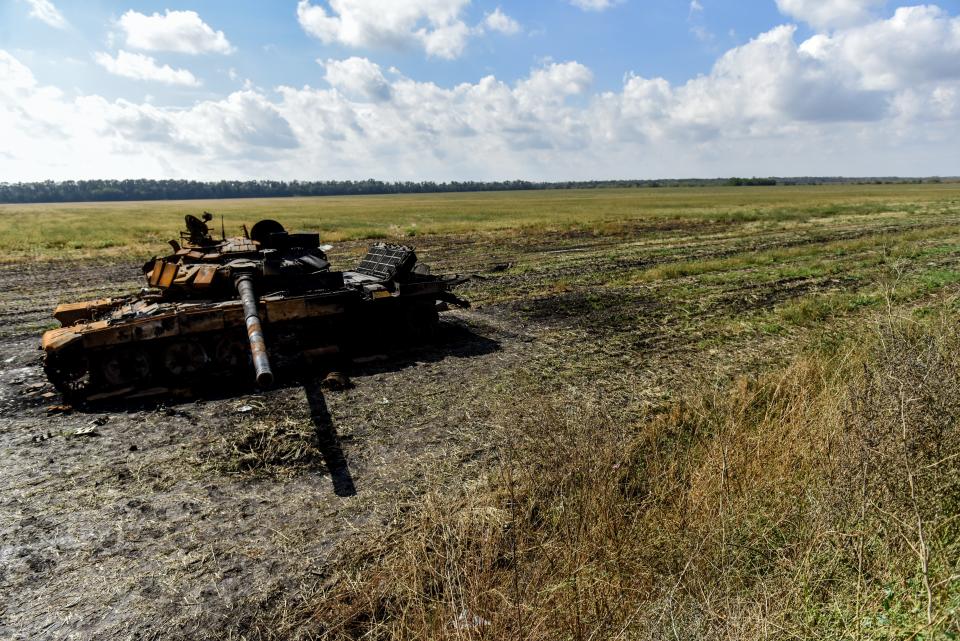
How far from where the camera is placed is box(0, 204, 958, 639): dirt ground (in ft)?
15.2

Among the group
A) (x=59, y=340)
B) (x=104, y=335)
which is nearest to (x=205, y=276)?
(x=104, y=335)

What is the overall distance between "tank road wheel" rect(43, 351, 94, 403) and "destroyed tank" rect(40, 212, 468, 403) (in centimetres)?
2

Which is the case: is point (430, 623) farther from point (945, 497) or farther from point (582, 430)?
point (945, 497)

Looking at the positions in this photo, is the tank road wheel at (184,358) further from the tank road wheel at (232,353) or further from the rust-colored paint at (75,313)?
the rust-colored paint at (75,313)

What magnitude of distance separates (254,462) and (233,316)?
3.42 meters

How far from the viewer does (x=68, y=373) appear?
8.84m

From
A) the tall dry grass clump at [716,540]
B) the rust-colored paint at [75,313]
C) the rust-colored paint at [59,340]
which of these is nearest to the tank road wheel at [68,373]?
the rust-colored paint at [59,340]

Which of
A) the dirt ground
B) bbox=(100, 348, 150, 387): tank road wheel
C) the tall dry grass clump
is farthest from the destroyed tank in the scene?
the tall dry grass clump

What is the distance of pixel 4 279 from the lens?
793 inches

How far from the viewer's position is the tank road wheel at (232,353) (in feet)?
31.7

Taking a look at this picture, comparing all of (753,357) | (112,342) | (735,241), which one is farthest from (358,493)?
(735,241)

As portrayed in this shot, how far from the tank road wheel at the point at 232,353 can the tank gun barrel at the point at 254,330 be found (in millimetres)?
672

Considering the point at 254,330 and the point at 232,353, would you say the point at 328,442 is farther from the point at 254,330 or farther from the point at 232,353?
the point at 232,353

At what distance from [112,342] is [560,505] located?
7477 millimetres
